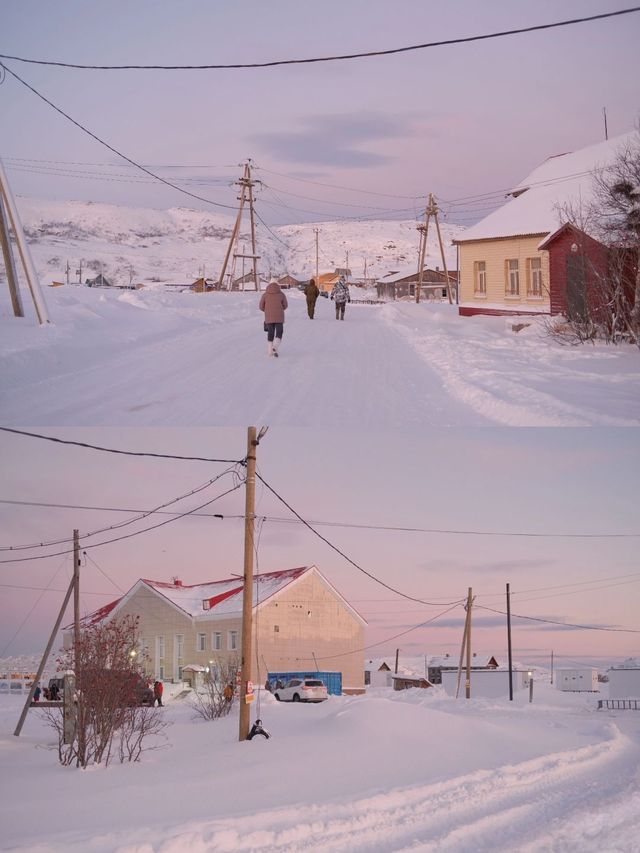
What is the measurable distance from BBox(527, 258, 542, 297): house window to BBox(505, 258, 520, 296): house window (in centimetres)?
77

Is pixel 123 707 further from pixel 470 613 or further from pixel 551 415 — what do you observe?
pixel 470 613

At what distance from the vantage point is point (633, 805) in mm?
10789

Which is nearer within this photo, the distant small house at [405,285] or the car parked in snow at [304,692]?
the car parked in snow at [304,692]

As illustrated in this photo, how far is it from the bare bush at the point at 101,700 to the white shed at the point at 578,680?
56920mm

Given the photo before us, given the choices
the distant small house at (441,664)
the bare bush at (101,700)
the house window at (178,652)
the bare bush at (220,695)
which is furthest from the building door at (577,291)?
the distant small house at (441,664)

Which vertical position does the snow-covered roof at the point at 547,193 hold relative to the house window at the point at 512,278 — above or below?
above

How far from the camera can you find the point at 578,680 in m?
69.5

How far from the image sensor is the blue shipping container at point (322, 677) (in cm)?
4322

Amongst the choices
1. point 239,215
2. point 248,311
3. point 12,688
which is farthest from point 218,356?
point 239,215

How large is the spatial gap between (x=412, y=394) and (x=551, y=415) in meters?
3.03

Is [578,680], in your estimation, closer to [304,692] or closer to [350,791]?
[304,692]

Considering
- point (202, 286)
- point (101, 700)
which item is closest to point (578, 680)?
point (202, 286)

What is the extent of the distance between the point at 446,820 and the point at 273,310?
13.7m

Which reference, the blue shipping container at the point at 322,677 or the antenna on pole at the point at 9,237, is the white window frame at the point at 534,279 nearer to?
the blue shipping container at the point at 322,677
